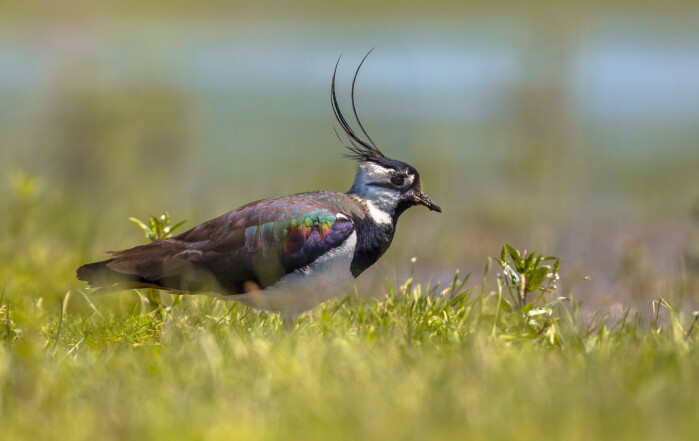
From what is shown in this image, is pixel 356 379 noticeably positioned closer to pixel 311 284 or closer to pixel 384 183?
pixel 311 284

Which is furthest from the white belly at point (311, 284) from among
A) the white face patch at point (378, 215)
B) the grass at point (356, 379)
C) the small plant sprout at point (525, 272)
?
the small plant sprout at point (525, 272)

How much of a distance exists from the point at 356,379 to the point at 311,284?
1245 millimetres

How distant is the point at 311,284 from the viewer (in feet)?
14.8

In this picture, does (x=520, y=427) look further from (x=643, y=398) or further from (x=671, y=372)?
(x=671, y=372)

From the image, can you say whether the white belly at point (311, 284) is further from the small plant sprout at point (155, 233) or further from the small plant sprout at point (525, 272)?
the small plant sprout at point (525, 272)

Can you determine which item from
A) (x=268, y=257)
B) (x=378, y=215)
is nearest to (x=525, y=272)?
(x=378, y=215)

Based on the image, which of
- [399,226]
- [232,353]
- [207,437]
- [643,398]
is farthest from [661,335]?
[399,226]

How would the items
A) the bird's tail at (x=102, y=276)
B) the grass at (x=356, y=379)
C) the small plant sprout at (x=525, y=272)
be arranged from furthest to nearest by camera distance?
the bird's tail at (x=102, y=276), the small plant sprout at (x=525, y=272), the grass at (x=356, y=379)

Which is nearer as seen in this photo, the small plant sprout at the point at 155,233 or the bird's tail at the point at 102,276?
the bird's tail at the point at 102,276

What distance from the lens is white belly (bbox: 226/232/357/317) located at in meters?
4.52

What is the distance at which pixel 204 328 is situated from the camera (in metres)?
4.39

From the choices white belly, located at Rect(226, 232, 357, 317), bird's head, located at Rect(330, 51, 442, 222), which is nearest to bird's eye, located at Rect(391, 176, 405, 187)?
bird's head, located at Rect(330, 51, 442, 222)

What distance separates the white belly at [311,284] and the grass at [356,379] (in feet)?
0.51

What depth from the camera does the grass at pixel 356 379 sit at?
290 centimetres
